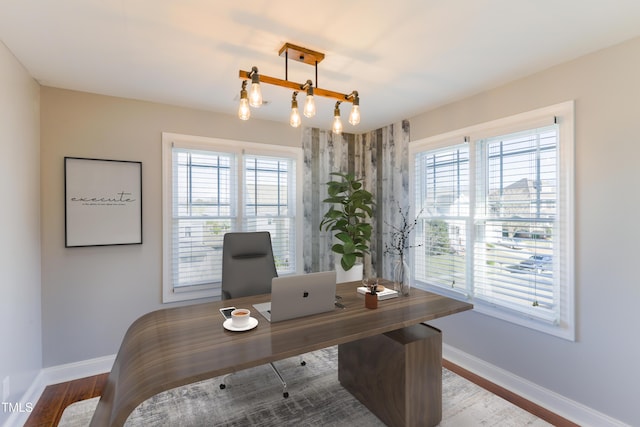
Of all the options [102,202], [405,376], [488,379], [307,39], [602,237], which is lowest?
[488,379]

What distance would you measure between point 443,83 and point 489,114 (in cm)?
51

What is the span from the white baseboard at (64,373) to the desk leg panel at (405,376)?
234 cm

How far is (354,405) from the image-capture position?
7.34ft

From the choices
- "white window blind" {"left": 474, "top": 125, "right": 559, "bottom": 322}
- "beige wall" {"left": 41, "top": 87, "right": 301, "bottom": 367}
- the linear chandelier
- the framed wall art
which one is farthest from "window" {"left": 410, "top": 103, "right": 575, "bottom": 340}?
the framed wall art

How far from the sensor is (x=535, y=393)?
2320mm

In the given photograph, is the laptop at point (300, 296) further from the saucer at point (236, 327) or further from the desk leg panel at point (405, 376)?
the desk leg panel at point (405, 376)

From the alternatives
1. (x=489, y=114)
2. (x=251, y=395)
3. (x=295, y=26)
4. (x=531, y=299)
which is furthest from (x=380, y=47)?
(x=251, y=395)

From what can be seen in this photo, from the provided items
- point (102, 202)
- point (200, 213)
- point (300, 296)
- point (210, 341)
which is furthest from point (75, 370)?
point (300, 296)

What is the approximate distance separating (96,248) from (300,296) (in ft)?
6.93

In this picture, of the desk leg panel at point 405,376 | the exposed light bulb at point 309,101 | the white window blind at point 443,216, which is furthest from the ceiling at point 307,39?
the desk leg panel at point 405,376

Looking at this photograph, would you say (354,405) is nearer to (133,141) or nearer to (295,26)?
(295,26)

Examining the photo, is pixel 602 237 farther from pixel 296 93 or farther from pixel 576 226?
pixel 296 93

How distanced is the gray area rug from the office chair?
251mm

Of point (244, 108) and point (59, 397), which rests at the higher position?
point (244, 108)
